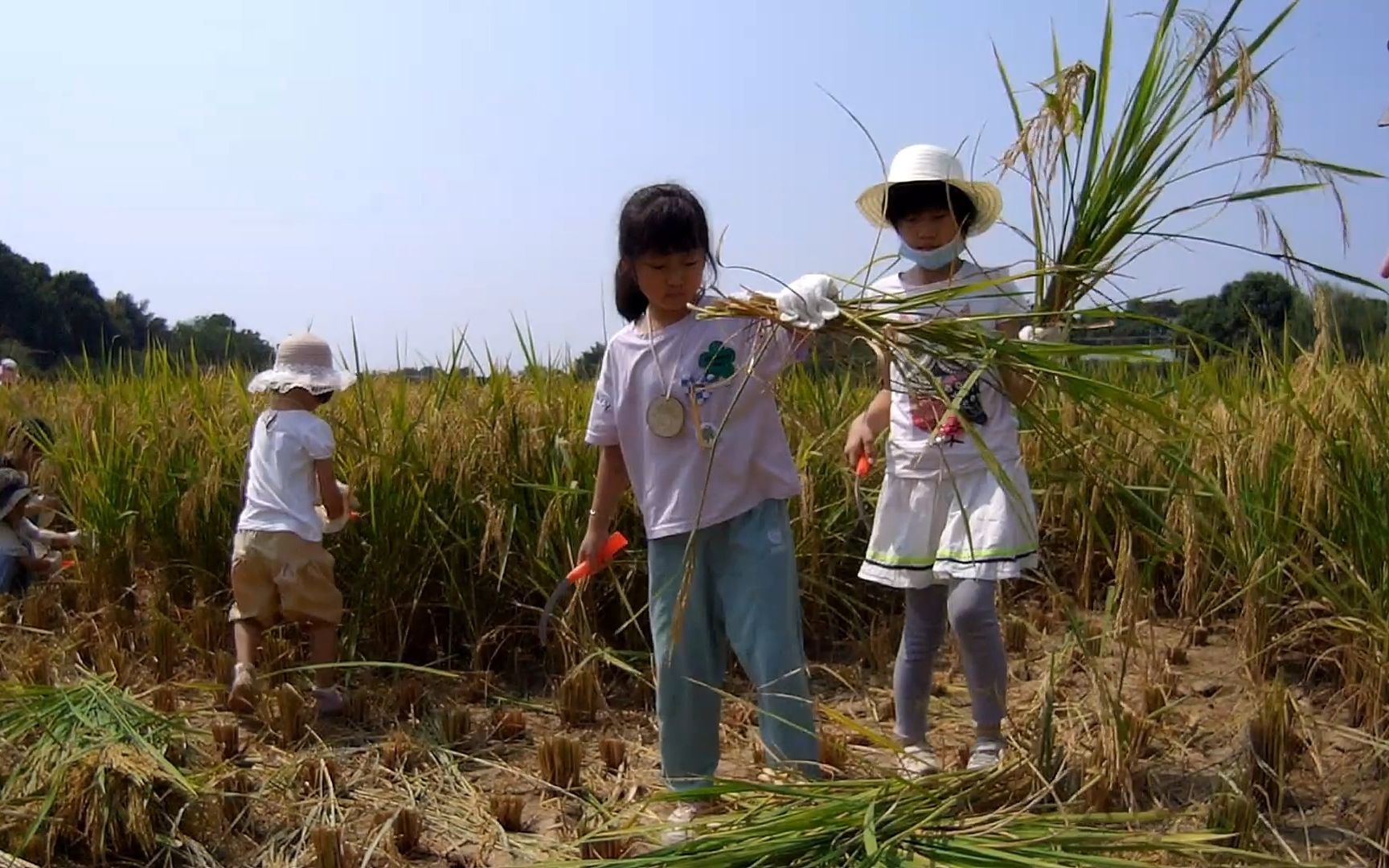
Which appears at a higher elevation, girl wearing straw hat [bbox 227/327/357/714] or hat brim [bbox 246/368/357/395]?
hat brim [bbox 246/368/357/395]

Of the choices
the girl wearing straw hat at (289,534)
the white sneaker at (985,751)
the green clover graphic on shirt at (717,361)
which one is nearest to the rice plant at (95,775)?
the girl wearing straw hat at (289,534)

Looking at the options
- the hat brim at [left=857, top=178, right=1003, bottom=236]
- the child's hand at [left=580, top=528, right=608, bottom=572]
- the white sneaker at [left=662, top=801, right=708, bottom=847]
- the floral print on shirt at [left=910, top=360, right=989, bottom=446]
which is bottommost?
the white sneaker at [left=662, top=801, right=708, bottom=847]

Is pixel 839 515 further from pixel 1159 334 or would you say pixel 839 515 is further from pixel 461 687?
pixel 1159 334

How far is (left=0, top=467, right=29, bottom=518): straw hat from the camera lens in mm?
3619

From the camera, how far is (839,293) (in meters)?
1.92

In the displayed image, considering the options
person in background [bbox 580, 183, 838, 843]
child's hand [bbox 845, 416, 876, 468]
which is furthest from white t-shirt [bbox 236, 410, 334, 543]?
child's hand [bbox 845, 416, 876, 468]

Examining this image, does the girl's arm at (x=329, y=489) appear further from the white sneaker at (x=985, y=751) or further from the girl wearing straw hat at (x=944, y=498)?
the white sneaker at (x=985, y=751)

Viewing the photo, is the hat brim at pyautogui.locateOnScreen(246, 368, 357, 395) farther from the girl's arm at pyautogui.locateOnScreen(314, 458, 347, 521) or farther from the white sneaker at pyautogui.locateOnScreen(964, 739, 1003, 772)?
the white sneaker at pyautogui.locateOnScreen(964, 739, 1003, 772)

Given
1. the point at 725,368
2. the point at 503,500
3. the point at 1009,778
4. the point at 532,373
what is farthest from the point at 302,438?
the point at 1009,778

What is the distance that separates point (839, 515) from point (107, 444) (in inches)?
93.4

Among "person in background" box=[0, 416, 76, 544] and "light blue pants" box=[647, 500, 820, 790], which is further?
"person in background" box=[0, 416, 76, 544]

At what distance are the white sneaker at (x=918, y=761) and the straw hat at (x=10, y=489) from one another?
9.25 feet

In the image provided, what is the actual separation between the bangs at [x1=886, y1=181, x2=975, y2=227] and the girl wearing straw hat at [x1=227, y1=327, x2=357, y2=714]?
164 cm

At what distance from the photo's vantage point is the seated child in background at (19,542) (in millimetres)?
3562
